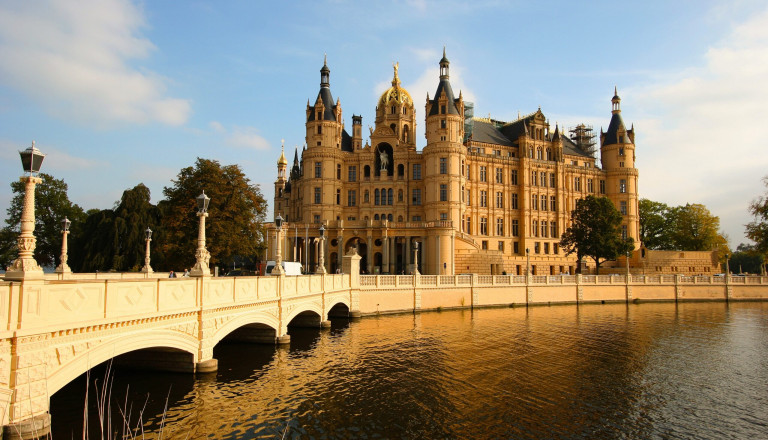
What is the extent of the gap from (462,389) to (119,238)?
48.1 m

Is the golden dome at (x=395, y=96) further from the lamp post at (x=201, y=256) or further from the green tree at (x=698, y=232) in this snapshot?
the lamp post at (x=201, y=256)

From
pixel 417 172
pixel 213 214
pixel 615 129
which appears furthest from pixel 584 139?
pixel 213 214

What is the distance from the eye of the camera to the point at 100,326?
39.4 feet

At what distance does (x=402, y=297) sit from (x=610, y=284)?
26.5 metres

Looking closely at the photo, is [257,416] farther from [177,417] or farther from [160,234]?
[160,234]

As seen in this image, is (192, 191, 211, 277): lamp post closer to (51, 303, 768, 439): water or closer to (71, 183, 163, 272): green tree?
(51, 303, 768, 439): water

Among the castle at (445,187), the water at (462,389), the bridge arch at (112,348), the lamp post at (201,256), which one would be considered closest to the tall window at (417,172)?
the castle at (445,187)

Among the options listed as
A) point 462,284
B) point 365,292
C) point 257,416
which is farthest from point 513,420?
point 462,284

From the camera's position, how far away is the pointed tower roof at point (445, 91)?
2640 inches

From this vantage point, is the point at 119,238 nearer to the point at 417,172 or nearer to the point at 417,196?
the point at 417,196

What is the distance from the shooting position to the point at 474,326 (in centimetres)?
3469

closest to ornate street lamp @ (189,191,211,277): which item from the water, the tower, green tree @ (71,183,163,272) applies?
the water

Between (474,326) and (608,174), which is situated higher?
(608,174)

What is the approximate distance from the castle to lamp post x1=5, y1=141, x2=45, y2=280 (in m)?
47.6
